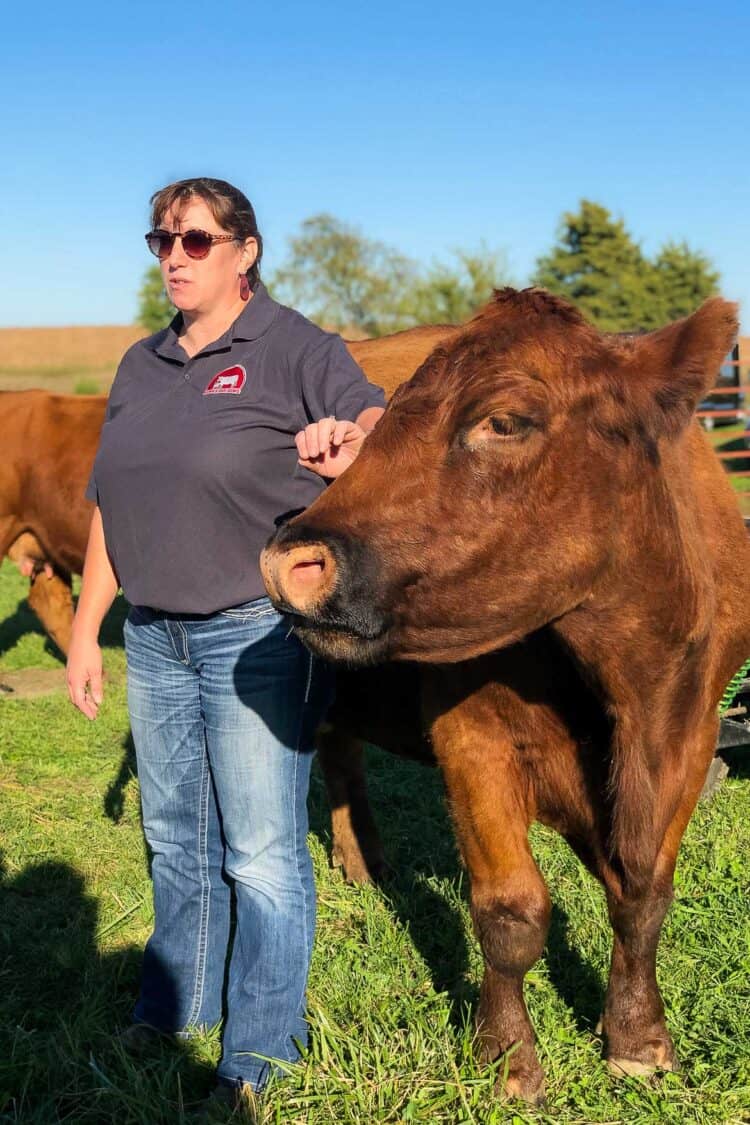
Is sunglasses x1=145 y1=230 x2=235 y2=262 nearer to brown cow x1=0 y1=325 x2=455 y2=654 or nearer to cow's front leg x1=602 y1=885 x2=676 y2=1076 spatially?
cow's front leg x1=602 y1=885 x2=676 y2=1076

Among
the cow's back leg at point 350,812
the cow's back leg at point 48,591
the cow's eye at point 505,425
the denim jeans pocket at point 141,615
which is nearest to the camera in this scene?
the cow's eye at point 505,425

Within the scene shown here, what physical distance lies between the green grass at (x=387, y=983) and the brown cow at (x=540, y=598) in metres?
0.17

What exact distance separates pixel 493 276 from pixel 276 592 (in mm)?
40004

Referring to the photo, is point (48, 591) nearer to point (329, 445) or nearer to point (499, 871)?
point (499, 871)

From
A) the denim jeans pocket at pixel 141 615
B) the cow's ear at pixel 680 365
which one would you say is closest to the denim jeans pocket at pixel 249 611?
the denim jeans pocket at pixel 141 615

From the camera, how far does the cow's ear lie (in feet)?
7.93

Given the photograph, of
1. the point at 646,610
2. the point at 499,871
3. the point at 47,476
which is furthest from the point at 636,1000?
the point at 47,476

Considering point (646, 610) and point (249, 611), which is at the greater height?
point (646, 610)

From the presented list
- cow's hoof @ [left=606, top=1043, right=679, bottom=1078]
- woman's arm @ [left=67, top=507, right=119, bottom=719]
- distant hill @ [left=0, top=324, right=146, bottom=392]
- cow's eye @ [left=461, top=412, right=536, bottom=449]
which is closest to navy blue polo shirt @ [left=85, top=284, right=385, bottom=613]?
woman's arm @ [left=67, top=507, right=119, bottom=719]

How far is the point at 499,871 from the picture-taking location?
2.96 metres

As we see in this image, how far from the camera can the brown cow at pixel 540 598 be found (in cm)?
230

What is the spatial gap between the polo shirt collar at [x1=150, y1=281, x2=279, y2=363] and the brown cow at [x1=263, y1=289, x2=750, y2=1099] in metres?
0.59

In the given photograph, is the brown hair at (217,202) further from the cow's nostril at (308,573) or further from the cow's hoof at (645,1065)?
the cow's hoof at (645,1065)

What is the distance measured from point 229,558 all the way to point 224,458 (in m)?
0.26
